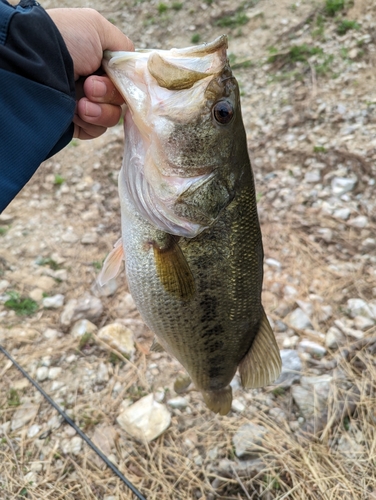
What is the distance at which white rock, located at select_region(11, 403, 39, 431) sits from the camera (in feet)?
8.95

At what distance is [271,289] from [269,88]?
315 cm

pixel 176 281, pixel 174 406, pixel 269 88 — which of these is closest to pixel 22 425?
pixel 174 406

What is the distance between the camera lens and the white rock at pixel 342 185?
13.3ft

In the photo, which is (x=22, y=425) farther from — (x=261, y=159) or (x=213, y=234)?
(x=261, y=159)

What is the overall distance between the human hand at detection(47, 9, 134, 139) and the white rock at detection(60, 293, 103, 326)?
1834 millimetres

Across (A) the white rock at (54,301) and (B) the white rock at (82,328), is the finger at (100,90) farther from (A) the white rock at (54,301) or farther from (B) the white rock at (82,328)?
(A) the white rock at (54,301)

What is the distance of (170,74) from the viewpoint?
57.7 inches

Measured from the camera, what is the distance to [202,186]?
1.67 metres

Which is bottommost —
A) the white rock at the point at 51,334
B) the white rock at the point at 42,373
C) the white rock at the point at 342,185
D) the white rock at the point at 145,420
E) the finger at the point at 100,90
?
the white rock at the point at 342,185

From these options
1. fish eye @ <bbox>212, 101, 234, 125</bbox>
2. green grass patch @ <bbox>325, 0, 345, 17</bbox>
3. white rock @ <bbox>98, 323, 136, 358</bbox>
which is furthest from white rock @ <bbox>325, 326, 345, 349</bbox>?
green grass patch @ <bbox>325, 0, 345, 17</bbox>

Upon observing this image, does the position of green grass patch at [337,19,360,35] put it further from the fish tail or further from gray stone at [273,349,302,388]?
the fish tail

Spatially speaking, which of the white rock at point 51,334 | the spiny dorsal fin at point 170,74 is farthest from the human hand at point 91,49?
the white rock at point 51,334

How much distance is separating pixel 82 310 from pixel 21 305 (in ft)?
1.66

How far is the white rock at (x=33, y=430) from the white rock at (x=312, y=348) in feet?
6.28
